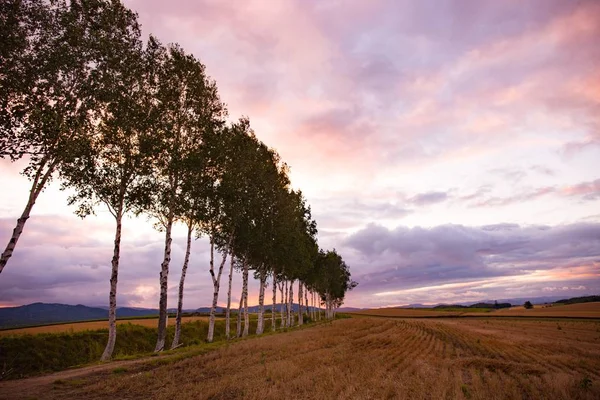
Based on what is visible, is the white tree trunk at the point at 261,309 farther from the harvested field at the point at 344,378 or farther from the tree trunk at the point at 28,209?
the tree trunk at the point at 28,209

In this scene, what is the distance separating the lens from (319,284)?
102375 mm

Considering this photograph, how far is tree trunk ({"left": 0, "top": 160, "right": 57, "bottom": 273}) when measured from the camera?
18731 millimetres

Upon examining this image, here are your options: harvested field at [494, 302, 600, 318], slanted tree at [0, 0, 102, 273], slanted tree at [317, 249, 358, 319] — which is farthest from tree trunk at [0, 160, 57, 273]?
harvested field at [494, 302, 600, 318]

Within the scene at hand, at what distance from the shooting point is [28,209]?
66.0 feet

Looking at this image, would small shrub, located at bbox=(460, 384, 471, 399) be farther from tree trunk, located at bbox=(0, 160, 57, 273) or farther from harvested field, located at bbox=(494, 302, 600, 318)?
harvested field, located at bbox=(494, 302, 600, 318)

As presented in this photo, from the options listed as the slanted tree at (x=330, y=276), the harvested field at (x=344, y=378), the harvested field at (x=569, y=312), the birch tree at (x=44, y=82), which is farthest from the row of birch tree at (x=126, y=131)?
the harvested field at (x=569, y=312)

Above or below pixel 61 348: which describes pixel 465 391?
above

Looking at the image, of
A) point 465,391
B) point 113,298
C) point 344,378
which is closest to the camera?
point 465,391

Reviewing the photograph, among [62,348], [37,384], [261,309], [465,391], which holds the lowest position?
[62,348]

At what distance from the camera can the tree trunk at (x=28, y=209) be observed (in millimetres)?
18731

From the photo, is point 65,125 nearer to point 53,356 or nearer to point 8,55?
point 8,55

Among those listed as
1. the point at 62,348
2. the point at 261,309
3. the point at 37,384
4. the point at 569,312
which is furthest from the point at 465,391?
the point at 569,312

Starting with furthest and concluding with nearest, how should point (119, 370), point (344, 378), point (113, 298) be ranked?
point (113, 298) < point (119, 370) < point (344, 378)

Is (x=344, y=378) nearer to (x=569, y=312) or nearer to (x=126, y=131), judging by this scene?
(x=126, y=131)
